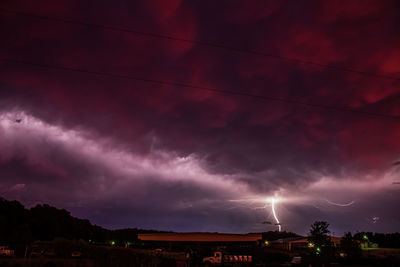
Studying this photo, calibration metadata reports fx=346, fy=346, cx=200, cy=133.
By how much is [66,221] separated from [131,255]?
241ft

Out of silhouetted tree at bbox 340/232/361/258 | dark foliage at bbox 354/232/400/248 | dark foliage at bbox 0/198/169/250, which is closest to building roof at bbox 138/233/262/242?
silhouetted tree at bbox 340/232/361/258

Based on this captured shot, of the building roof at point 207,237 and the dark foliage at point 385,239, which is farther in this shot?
the dark foliage at point 385,239

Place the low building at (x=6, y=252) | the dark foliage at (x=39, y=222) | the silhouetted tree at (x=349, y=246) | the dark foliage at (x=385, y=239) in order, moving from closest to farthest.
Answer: the low building at (x=6, y=252) < the silhouetted tree at (x=349, y=246) < the dark foliage at (x=39, y=222) < the dark foliage at (x=385, y=239)

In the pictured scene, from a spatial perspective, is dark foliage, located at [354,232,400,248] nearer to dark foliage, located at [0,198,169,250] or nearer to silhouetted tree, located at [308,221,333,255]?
silhouetted tree, located at [308,221,333,255]

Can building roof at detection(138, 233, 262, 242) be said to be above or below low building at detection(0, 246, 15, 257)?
above

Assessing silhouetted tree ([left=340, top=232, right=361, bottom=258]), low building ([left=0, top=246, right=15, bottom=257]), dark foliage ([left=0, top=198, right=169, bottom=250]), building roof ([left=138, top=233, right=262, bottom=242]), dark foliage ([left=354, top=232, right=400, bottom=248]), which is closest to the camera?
low building ([left=0, top=246, right=15, bottom=257])

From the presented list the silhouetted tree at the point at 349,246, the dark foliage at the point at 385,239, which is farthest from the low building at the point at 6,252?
the dark foliage at the point at 385,239

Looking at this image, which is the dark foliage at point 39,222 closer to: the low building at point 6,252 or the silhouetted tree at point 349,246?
the low building at point 6,252

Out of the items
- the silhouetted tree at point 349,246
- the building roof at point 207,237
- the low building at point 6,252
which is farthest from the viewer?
the silhouetted tree at point 349,246

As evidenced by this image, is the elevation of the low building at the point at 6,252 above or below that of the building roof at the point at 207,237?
below

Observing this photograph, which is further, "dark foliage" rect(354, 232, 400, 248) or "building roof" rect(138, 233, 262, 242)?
"dark foliage" rect(354, 232, 400, 248)

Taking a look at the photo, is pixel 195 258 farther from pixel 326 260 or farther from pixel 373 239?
pixel 373 239

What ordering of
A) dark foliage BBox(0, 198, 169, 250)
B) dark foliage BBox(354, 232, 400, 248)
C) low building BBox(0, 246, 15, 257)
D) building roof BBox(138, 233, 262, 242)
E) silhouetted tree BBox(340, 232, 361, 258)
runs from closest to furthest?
low building BBox(0, 246, 15, 257) → building roof BBox(138, 233, 262, 242) → silhouetted tree BBox(340, 232, 361, 258) → dark foliage BBox(0, 198, 169, 250) → dark foliage BBox(354, 232, 400, 248)

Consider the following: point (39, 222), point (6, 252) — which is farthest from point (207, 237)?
point (39, 222)
